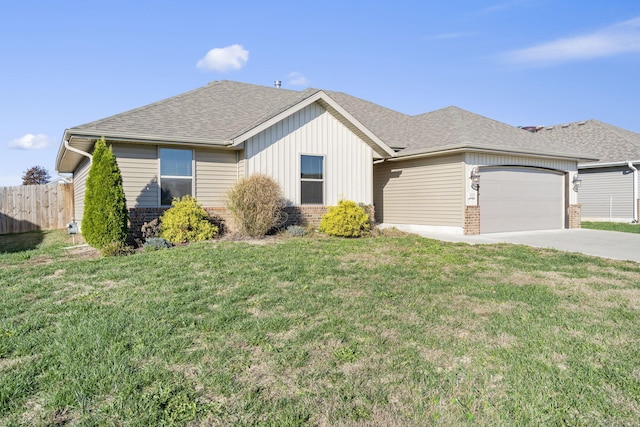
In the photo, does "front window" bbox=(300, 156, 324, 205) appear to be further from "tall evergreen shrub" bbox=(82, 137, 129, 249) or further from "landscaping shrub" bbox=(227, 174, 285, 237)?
"tall evergreen shrub" bbox=(82, 137, 129, 249)

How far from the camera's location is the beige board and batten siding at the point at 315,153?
12523mm

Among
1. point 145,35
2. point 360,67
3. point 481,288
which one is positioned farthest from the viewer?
point 360,67

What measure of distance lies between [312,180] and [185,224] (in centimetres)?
438

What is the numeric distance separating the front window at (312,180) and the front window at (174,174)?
11.0 ft

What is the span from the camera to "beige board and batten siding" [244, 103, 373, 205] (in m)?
12.5

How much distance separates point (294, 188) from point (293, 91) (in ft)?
17.7

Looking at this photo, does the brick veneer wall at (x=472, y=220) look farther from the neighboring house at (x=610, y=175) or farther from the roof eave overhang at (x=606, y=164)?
the roof eave overhang at (x=606, y=164)

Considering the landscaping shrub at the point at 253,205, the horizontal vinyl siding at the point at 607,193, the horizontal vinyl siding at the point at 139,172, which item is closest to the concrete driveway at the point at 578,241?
the landscaping shrub at the point at 253,205

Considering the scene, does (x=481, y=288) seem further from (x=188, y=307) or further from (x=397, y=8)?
(x=397, y=8)

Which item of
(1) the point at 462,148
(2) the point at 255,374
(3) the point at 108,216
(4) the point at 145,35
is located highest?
(4) the point at 145,35

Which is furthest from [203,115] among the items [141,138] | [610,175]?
[610,175]

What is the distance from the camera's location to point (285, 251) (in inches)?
346

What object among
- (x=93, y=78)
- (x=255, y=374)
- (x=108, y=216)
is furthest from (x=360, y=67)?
(x=255, y=374)

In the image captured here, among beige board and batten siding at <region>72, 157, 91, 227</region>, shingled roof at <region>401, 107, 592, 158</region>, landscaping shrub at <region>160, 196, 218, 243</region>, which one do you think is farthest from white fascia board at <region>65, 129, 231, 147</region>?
shingled roof at <region>401, 107, 592, 158</region>
